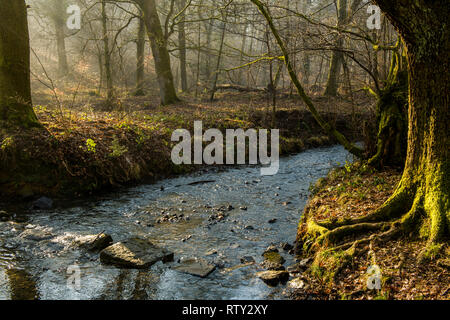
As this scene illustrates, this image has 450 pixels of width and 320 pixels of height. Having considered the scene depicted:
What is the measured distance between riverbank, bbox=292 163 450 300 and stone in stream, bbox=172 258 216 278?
53.4 inches

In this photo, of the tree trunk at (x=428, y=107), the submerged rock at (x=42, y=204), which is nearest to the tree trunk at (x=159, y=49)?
the submerged rock at (x=42, y=204)

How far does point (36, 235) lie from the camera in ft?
20.2

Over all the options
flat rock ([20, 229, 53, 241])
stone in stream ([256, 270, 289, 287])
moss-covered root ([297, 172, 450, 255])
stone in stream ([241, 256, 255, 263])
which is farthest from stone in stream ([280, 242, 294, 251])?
flat rock ([20, 229, 53, 241])

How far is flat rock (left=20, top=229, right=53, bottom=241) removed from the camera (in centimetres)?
607

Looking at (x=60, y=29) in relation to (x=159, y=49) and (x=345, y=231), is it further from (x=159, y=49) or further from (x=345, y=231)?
(x=345, y=231)

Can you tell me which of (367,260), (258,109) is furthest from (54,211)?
(258,109)

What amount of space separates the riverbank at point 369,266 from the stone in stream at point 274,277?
0.73 feet

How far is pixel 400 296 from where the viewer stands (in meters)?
3.73

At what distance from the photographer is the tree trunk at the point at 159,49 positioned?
15250mm

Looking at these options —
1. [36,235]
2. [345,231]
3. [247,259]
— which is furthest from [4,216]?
[345,231]

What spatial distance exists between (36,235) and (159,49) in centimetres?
1185

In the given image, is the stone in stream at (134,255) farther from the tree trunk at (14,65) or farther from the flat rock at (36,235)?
the tree trunk at (14,65)

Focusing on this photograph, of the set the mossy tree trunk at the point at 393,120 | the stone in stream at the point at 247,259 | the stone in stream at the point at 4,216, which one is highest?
the mossy tree trunk at the point at 393,120
